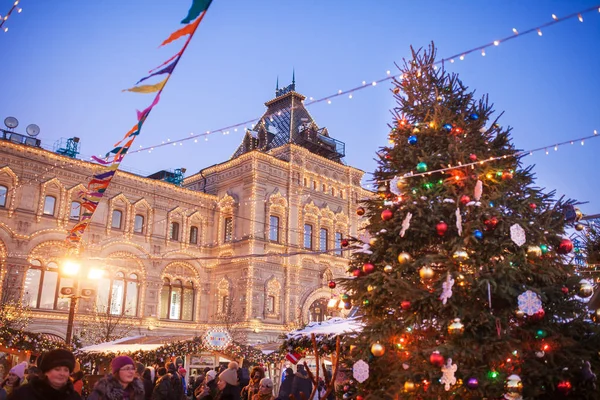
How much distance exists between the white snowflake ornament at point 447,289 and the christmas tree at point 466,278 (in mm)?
10

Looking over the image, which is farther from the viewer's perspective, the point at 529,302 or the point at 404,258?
the point at 404,258

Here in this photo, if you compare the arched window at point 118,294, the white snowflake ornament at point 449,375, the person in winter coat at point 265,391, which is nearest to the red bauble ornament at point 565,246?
the white snowflake ornament at point 449,375

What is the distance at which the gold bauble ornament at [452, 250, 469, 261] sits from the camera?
5746 mm

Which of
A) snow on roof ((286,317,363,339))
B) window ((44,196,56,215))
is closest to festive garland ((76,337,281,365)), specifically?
snow on roof ((286,317,363,339))

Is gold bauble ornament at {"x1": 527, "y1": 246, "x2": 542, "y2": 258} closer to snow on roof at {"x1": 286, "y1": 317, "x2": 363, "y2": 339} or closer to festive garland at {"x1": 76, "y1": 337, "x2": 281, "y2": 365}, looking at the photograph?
snow on roof at {"x1": 286, "y1": 317, "x2": 363, "y2": 339}

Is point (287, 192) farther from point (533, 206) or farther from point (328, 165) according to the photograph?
point (533, 206)

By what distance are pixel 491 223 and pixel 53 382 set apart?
4.47 meters

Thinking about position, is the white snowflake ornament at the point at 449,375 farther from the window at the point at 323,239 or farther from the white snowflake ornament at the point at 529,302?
the window at the point at 323,239

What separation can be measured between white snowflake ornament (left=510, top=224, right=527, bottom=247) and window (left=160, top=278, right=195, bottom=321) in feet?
76.4

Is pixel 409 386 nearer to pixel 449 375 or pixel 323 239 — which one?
pixel 449 375

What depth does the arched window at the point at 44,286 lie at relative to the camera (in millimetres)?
22492

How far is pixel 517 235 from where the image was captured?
571 cm

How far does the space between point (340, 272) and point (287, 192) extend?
Result: 6.18m

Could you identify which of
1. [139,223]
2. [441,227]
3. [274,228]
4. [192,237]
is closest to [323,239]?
[274,228]
